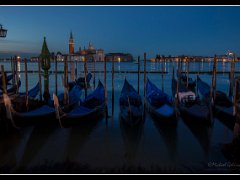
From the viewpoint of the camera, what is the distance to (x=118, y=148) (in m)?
5.44

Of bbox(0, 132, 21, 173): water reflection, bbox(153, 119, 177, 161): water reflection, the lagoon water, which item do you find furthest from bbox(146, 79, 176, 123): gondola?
bbox(0, 132, 21, 173): water reflection

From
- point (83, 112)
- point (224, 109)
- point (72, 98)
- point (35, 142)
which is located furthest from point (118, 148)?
point (224, 109)

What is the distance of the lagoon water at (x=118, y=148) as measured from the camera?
4480 millimetres

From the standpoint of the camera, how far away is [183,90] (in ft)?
30.9

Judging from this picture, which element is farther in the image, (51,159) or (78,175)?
(51,159)

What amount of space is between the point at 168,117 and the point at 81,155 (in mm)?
2744

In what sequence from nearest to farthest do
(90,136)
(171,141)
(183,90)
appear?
1. (171,141)
2. (90,136)
3. (183,90)

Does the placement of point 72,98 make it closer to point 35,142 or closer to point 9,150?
point 35,142

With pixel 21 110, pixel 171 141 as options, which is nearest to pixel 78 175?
pixel 171 141

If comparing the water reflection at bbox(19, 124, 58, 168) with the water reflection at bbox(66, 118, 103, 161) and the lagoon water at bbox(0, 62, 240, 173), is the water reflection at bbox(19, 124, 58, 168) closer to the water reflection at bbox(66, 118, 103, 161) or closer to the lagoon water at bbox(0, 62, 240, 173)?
the lagoon water at bbox(0, 62, 240, 173)

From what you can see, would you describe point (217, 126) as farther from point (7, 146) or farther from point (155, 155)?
point (7, 146)

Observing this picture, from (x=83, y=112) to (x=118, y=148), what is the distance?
1617 millimetres

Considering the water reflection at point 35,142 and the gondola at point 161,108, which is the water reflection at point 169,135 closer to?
the gondola at point 161,108

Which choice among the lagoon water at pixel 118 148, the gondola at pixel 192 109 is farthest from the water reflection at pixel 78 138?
the gondola at pixel 192 109
